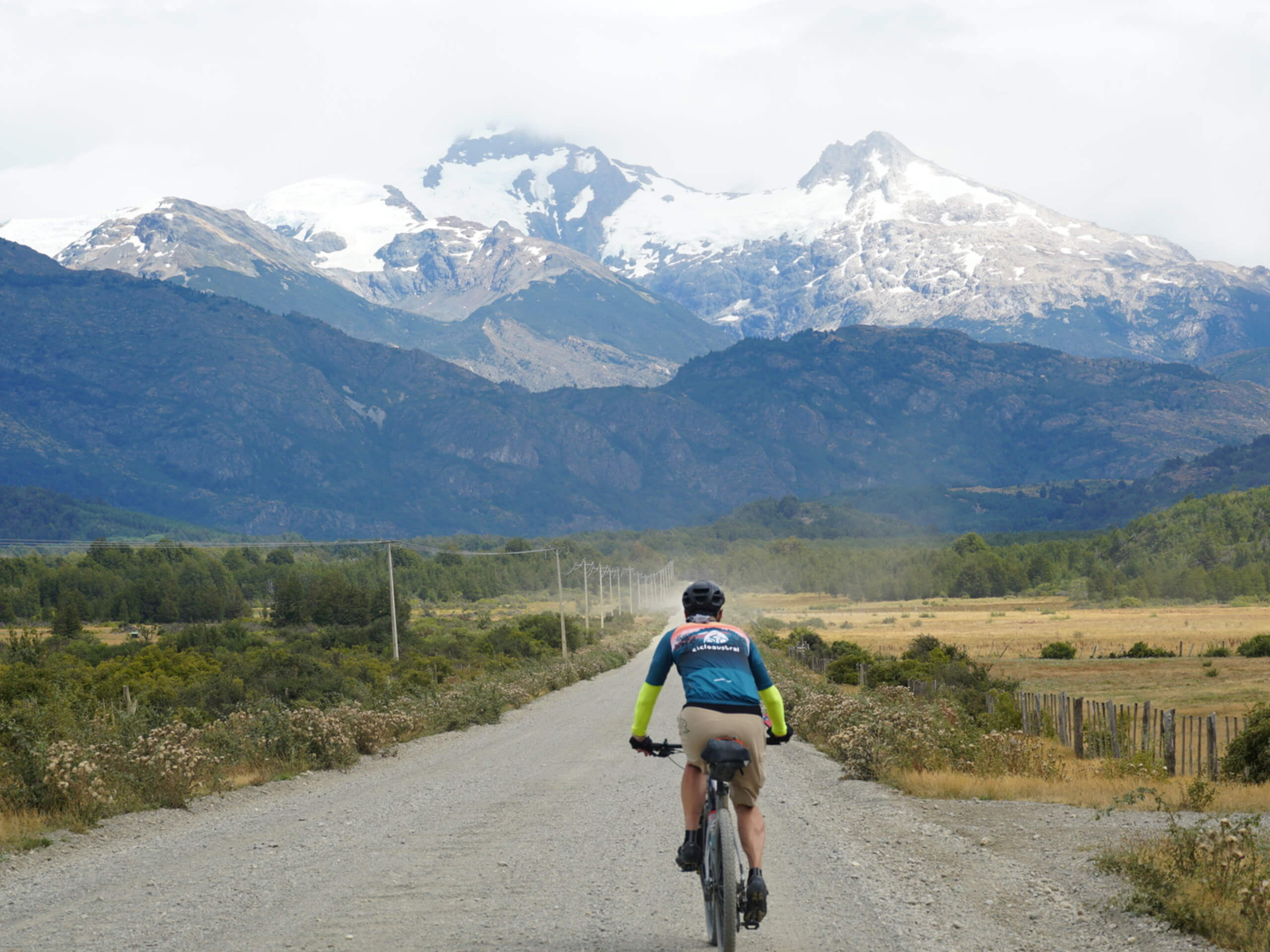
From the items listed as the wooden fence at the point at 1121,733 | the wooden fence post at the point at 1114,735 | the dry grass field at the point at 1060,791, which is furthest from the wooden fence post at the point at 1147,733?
the dry grass field at the point at 1060,791

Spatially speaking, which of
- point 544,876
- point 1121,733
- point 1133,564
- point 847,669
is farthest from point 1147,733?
point 1133,564

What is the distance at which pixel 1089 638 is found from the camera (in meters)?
79.4

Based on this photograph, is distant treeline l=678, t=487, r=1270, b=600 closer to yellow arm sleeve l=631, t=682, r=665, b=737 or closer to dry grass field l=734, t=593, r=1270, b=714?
dry grass field l=734, t=593, r=1270, b=714

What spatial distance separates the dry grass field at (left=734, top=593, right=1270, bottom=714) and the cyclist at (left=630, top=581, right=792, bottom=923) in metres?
31.3

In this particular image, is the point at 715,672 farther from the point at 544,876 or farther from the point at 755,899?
the point at 544,876

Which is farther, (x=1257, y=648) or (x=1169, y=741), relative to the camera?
(x=1257, y=648)

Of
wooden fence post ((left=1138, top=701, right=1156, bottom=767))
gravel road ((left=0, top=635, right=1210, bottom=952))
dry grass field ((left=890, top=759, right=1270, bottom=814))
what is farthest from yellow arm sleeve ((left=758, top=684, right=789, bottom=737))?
wooden fence post ((left=1138, top=701, right=1156, bottom=767))

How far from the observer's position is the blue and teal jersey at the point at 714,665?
799cm

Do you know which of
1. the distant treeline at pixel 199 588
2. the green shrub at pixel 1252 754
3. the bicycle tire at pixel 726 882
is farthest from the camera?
the distant treeline at pixel 199 588

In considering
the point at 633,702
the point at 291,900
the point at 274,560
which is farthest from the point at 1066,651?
the point at 274,560

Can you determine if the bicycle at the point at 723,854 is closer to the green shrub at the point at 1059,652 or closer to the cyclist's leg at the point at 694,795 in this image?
the cyclist's leg at the point at 694,795

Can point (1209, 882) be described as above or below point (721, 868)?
below

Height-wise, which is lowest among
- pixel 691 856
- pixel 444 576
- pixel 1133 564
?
pixel 1133 564

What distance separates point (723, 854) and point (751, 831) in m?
0.43
